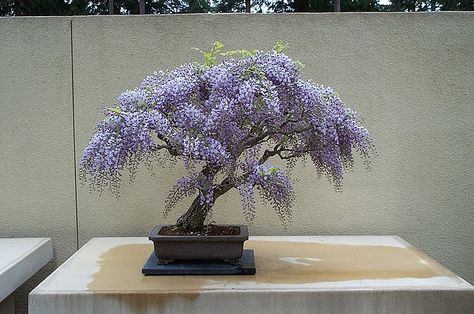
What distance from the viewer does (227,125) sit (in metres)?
2.31

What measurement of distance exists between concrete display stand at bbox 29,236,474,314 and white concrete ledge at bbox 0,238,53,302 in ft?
0.87

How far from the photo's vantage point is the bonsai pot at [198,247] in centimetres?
245

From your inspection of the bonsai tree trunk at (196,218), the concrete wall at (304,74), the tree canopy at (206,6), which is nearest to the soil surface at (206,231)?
the bonsai tree trunk at (196,218)

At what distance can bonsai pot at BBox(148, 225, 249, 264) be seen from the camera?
2.45 m

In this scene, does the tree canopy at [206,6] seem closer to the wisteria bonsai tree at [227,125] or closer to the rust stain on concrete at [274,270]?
the rust stain on concrete at [274,270]

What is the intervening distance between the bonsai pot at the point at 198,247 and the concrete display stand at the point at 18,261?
0.72 meters

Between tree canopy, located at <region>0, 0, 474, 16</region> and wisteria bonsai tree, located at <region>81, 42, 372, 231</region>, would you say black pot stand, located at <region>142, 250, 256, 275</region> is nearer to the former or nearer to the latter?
wisteria bonsai tree, located at <region>81, 42, 372, 231</region>

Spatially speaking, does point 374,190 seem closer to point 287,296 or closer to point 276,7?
point 287,296

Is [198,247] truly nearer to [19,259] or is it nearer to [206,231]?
[206,231]

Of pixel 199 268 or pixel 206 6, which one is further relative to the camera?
pixel 206 6

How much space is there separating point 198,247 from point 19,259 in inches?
38.0

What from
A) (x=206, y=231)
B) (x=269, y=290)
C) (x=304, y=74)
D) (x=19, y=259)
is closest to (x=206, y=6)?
(x=304, y=74)

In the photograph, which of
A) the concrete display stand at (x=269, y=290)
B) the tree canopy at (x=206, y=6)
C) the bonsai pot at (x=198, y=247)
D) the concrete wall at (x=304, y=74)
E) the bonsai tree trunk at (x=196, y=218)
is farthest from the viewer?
the tree canopy at (x=206, y=6)

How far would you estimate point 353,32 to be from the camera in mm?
3287
